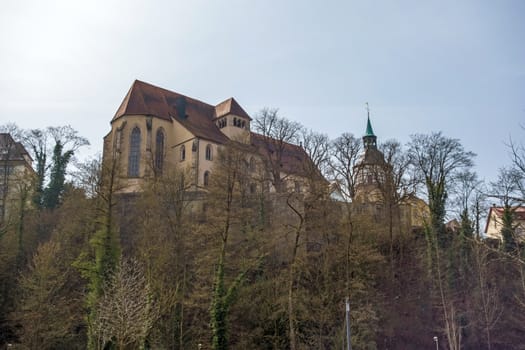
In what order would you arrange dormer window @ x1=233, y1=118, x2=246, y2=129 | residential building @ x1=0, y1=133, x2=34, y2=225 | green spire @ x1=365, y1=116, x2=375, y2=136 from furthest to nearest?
1. green spire @ x1=365, y1=116, x2=375, y2=136
2. dormer window @ x1=233, y1=118, x2=246, y2=129
3. residential building @ x1=0, y1=133, x2=34, y2=225

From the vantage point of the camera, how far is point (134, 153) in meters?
53.1

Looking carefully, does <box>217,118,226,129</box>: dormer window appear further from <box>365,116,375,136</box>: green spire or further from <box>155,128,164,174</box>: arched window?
<box>365,116,375,136</box>: green spire

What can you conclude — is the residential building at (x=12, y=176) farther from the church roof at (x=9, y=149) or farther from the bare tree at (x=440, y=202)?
the bare tree at (x=440, y=202)

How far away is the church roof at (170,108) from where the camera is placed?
5444cm

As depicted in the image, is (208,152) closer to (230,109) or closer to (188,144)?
(188,144)

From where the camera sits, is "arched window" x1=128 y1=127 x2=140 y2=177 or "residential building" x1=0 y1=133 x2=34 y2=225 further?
"arched window" x1=128 y1=127 x2=140 y2=177

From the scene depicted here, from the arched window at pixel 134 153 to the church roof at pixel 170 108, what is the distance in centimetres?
218

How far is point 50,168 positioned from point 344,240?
1144 inches

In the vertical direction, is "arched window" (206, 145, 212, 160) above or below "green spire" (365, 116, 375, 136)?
below

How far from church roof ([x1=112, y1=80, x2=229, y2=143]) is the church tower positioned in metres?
16.4

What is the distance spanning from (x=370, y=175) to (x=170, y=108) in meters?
24.2

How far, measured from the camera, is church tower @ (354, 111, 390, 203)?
4369cm

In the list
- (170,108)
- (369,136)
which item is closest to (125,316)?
(170,108)

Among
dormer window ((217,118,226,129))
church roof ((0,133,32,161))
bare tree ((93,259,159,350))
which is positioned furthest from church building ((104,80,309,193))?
bare tree ((93,259,159,350))
